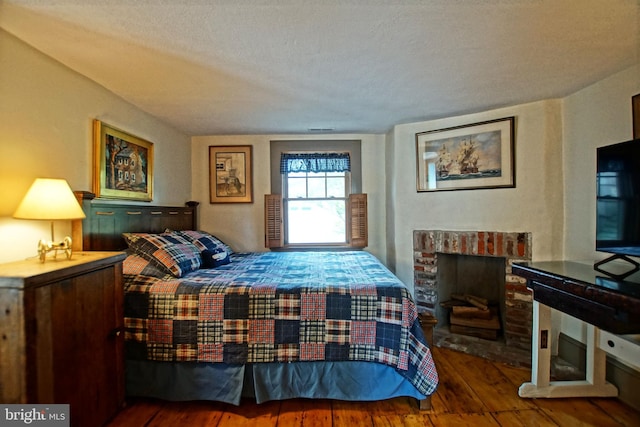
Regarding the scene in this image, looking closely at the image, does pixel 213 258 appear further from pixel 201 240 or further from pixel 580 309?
pixel 580 309

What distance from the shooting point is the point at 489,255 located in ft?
8.20

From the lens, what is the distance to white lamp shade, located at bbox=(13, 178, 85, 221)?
1378 mm

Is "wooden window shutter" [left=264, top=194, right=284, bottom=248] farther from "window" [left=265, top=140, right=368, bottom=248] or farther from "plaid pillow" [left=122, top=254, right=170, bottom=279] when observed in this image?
"plaid pillow" [left=122, top=254, right=170, bottom=279]

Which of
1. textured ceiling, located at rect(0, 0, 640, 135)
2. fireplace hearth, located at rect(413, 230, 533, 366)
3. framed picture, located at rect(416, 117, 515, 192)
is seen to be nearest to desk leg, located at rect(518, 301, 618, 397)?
fireplace hearth, located at rect(413, 230, 533, 366)

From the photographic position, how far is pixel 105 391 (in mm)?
1459

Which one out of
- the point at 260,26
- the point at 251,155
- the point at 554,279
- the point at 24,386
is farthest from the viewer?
the point at 251,155

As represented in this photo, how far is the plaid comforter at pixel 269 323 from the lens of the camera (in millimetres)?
1666

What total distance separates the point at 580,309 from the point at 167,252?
2.55m

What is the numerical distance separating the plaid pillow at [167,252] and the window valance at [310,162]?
1668mm

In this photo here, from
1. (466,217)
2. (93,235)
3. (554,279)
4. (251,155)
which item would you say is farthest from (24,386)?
(466,217)

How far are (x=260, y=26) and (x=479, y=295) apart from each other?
3.09 metres

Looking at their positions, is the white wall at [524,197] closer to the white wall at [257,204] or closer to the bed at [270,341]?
the white wall at [257,204]

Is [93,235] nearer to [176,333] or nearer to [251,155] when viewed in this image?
[176,333]

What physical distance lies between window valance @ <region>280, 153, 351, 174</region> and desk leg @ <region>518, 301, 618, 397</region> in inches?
97.1
